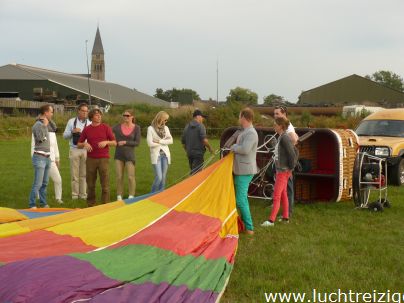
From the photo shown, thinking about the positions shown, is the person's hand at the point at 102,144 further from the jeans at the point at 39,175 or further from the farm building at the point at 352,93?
the farm building at the point at 352,93

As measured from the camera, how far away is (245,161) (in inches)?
277

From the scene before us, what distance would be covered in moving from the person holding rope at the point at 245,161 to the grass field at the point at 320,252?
36cm

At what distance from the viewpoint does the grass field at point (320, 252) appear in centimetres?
507

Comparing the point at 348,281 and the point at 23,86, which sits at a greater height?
the point at 23,86

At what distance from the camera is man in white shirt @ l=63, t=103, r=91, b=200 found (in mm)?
9531

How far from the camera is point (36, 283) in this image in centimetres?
391

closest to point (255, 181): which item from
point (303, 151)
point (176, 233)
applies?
point (303, 151)

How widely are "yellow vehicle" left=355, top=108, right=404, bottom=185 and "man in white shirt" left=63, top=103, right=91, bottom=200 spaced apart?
637 cm

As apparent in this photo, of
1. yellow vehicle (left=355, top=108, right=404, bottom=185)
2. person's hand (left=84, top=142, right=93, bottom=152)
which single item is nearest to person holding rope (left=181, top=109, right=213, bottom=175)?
person's hand (left=84, top=142, right=93, bottom=152)

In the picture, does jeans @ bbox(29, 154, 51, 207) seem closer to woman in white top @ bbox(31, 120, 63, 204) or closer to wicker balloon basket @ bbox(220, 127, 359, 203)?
woman in white top @ bbox(31, 120, 63, 204)

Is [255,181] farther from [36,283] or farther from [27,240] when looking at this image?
[36,283]

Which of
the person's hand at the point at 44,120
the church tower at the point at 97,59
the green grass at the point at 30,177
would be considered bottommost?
the green grass at the point at 30,177

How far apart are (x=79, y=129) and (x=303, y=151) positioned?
165 inches

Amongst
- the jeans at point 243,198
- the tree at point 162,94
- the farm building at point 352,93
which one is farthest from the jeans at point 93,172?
the tree at point 162,94
